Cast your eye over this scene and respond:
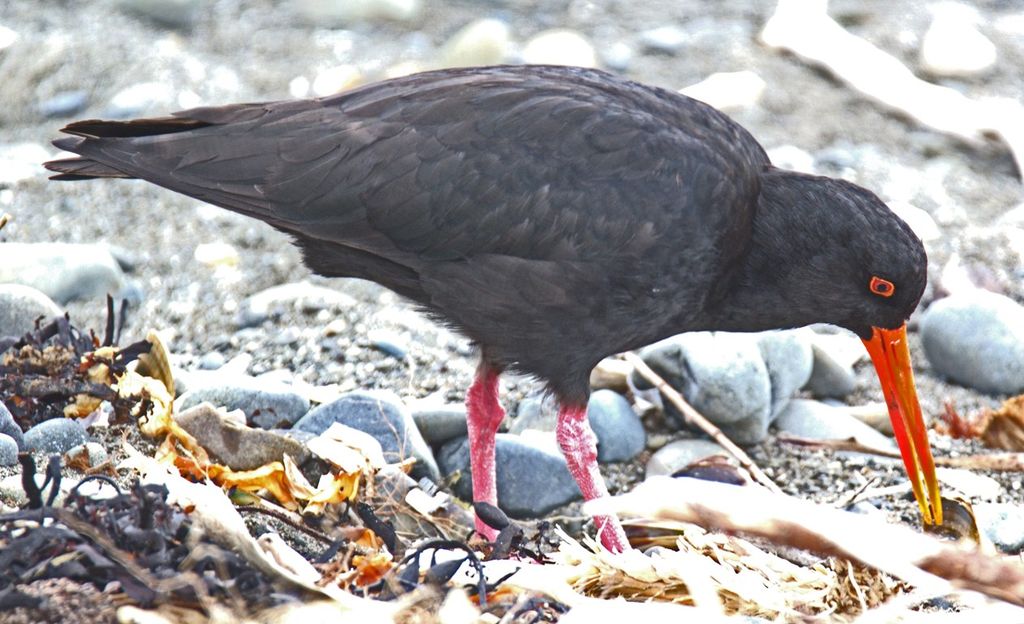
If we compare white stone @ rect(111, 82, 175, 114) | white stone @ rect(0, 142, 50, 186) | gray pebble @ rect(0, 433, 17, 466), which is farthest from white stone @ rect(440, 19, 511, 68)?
gray pebble @ rect(0, 433, 17, 466)

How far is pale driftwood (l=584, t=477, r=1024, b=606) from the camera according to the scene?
9.52 ft

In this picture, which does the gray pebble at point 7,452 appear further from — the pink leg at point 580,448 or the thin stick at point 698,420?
the thin stick at point 698,420

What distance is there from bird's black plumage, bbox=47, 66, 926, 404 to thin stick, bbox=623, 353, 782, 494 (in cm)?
63

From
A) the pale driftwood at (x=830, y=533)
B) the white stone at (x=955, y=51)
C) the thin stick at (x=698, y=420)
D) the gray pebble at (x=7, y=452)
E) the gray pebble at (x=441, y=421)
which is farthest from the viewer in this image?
the white stone at (x=955, y=51)

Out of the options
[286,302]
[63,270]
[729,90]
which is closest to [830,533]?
[286,302]

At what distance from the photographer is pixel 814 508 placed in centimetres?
302

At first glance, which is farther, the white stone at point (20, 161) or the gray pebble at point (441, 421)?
the white stone at point (20, 161)

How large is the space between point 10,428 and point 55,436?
0.47 feet

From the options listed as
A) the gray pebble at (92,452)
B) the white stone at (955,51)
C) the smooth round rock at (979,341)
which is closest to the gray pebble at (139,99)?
the gray pebble at (92,452)

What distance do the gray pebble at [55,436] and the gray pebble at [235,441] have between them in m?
0.33

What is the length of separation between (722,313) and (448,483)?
4.00ft

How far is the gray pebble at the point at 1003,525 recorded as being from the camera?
14.7 feet

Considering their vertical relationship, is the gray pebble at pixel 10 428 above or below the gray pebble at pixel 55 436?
above

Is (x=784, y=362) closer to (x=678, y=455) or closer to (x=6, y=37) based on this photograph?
(x=678, y=455)
